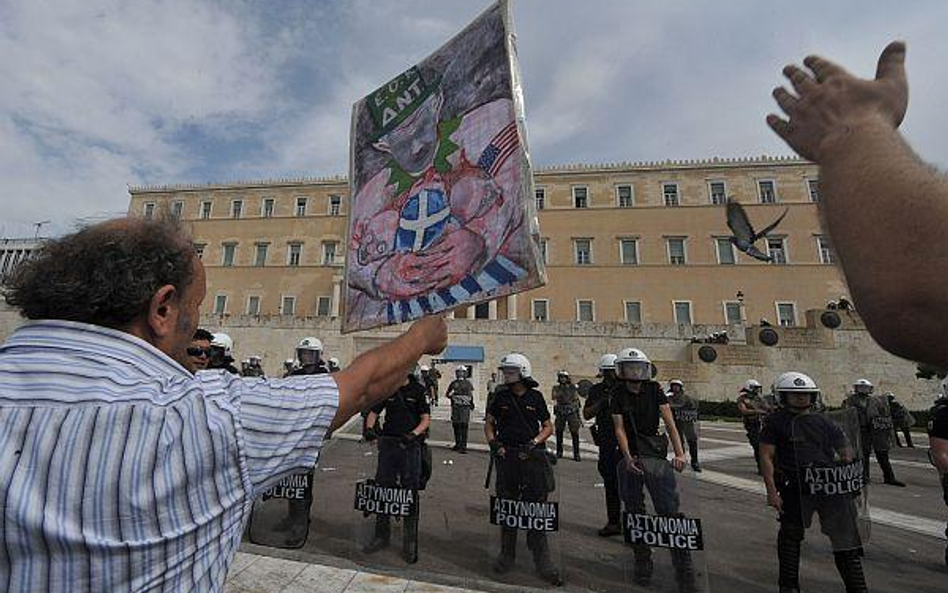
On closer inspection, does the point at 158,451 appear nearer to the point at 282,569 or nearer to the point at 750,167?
the point at 282,569

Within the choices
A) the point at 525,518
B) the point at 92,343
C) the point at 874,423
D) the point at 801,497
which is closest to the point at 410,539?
the point at 525,518

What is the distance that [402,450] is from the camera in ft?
17.0

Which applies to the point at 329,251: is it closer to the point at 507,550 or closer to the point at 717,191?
the point at 717,191

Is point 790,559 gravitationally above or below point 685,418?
below

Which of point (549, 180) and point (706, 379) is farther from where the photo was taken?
point (549, 180)

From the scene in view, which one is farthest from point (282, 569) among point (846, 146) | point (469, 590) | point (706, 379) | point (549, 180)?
point (549, 180)

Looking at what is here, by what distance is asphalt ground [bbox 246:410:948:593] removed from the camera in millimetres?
4465

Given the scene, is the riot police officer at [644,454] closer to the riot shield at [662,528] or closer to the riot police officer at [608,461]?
the riot shield at [662,528]

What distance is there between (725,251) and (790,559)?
38865 millimetres

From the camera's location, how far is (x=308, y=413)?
1.16 metres

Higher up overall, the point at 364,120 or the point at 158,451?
the point at 364,120

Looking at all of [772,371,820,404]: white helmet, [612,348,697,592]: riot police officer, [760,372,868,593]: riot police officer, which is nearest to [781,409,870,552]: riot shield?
[760,372,868,593]: riot police officer

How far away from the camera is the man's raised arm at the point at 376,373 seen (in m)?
1.31

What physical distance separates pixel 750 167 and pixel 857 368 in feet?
71.6
